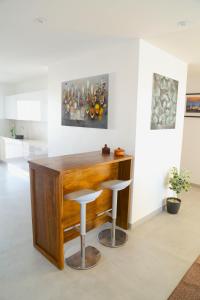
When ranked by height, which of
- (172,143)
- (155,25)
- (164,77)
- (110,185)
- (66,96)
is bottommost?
(110,185)

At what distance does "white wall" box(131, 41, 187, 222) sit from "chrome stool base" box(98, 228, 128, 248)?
0.88 feet

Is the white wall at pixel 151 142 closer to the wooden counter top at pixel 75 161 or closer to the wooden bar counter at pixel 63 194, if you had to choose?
the wooden bar counter at pixel 63 194

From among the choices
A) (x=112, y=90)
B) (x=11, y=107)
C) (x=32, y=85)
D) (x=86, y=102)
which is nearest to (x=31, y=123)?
(x=11, y=107)

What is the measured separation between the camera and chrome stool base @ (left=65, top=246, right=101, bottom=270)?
7.06 ft

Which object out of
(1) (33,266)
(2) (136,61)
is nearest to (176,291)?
A: (1) (33,266)

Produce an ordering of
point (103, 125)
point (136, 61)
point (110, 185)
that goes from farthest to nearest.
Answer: point (103, 125), point (136, 61), point (110, 185)

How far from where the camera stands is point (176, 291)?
74.5 inches

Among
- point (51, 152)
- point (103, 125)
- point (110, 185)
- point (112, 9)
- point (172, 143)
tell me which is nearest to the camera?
point (112, 9)

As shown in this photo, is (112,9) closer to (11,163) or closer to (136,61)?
(136,61)

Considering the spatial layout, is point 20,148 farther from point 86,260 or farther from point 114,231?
point 86,260

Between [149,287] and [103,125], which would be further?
[103,125]

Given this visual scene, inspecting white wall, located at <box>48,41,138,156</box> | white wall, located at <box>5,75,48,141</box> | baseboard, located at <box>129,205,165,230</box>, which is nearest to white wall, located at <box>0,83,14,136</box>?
white wall, located at <box>5,75,48,141</box>

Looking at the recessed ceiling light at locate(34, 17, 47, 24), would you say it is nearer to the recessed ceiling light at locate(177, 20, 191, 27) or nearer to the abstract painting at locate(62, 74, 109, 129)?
the abstract painting at locate(62, 74, 109, 129)

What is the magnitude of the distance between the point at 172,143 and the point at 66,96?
1.94 m
